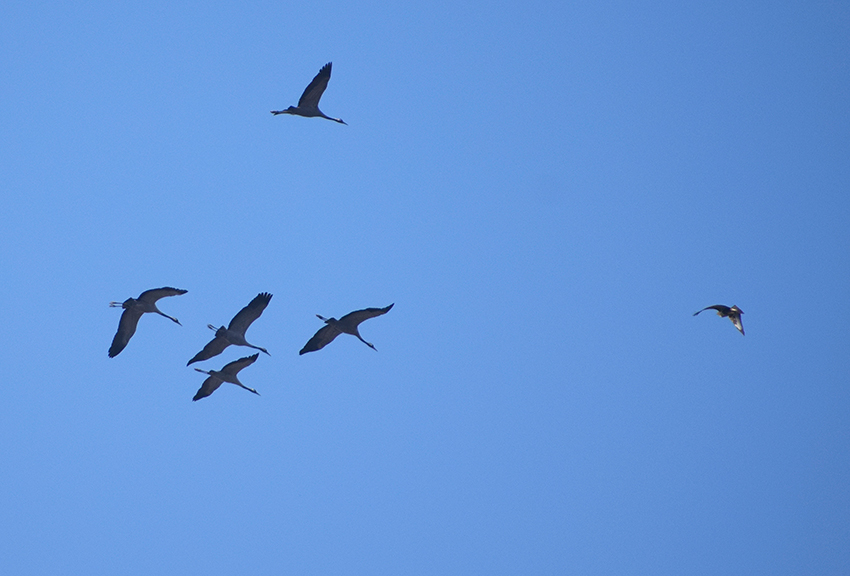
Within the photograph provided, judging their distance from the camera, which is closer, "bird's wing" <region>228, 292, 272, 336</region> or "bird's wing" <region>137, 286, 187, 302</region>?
"bird's wing" <region>137, 286, 187, 302</region>

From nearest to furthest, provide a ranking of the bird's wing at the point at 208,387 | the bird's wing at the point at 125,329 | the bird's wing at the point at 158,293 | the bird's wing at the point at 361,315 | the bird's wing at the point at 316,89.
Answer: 1. the bird's wing at the point at 361,315
2. the bird's wing at the point at 158,293
3. the bird's wing at the point at 316,89
4. the bird's wing at the point at 125,329
5. the bird's wing at the point at 208,387

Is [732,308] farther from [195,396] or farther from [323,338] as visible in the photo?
[195,396]

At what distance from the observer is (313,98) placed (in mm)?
44094

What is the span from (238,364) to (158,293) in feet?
10.6

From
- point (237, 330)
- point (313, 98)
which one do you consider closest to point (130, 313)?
point (237, 330)

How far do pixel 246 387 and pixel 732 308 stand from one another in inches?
537

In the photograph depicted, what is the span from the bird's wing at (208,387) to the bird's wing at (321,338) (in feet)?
11.9

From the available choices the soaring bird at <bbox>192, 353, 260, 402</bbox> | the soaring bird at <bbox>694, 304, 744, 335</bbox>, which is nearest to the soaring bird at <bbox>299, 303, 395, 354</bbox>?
the soaring bird at <bbox>192, 353, 260, 402</bbox>

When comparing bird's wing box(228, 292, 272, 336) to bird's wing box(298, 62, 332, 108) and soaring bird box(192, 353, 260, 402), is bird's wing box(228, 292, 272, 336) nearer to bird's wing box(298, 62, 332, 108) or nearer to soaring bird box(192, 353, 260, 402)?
soaring bird box(192, 353, 260, 402)

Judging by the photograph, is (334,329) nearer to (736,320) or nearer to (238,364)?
(238,364)

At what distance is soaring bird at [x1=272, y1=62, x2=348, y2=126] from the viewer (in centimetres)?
4366

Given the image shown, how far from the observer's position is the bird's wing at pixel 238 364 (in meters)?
44.6

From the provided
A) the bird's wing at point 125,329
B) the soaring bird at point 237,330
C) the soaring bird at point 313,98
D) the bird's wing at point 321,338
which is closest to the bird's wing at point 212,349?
the soaring bird at point 237,330

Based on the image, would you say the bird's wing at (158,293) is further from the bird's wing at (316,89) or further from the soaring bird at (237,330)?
the bird's wing at (316,89)
